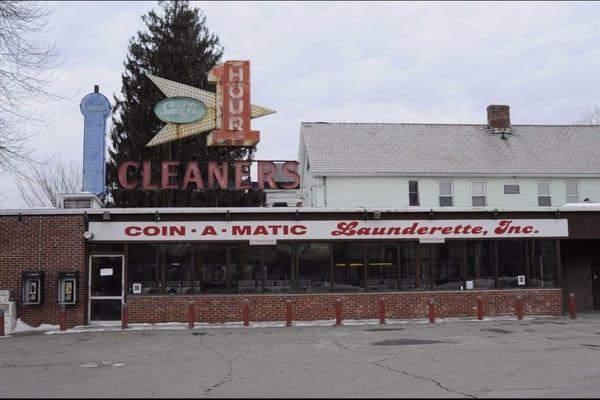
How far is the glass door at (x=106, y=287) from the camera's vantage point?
851 inches

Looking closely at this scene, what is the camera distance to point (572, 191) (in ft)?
107

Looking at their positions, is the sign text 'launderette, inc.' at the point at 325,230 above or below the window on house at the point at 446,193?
below

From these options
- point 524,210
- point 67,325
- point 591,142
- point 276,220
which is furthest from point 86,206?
point 591,142

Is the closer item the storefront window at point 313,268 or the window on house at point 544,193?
the storefront window at point 313,268

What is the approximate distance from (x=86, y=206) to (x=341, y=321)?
9.52 m

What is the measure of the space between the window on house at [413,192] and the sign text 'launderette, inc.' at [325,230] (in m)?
8.45

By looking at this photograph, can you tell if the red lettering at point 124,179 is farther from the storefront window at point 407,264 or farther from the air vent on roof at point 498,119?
the air vent on roof at point 498,119

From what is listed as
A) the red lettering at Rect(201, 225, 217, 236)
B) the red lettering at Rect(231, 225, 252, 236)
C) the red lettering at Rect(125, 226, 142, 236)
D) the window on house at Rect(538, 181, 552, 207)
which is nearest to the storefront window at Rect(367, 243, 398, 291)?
the red lettering at Rect(231, 225, 252, 236)

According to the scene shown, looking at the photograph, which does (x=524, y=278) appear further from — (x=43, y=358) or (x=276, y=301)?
(x=43, y=358)

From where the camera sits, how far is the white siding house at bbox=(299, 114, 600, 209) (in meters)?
31.0

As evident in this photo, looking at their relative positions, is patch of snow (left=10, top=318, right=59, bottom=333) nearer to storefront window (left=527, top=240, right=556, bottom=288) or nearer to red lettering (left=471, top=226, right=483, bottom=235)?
red lettering (left=471, top=226, right=483, bottom=235)

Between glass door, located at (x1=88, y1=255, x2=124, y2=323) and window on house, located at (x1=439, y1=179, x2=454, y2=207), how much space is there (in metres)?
16.4

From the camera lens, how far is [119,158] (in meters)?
38.9

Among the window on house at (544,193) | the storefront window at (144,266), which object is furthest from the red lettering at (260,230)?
the window on house at (544,193)
